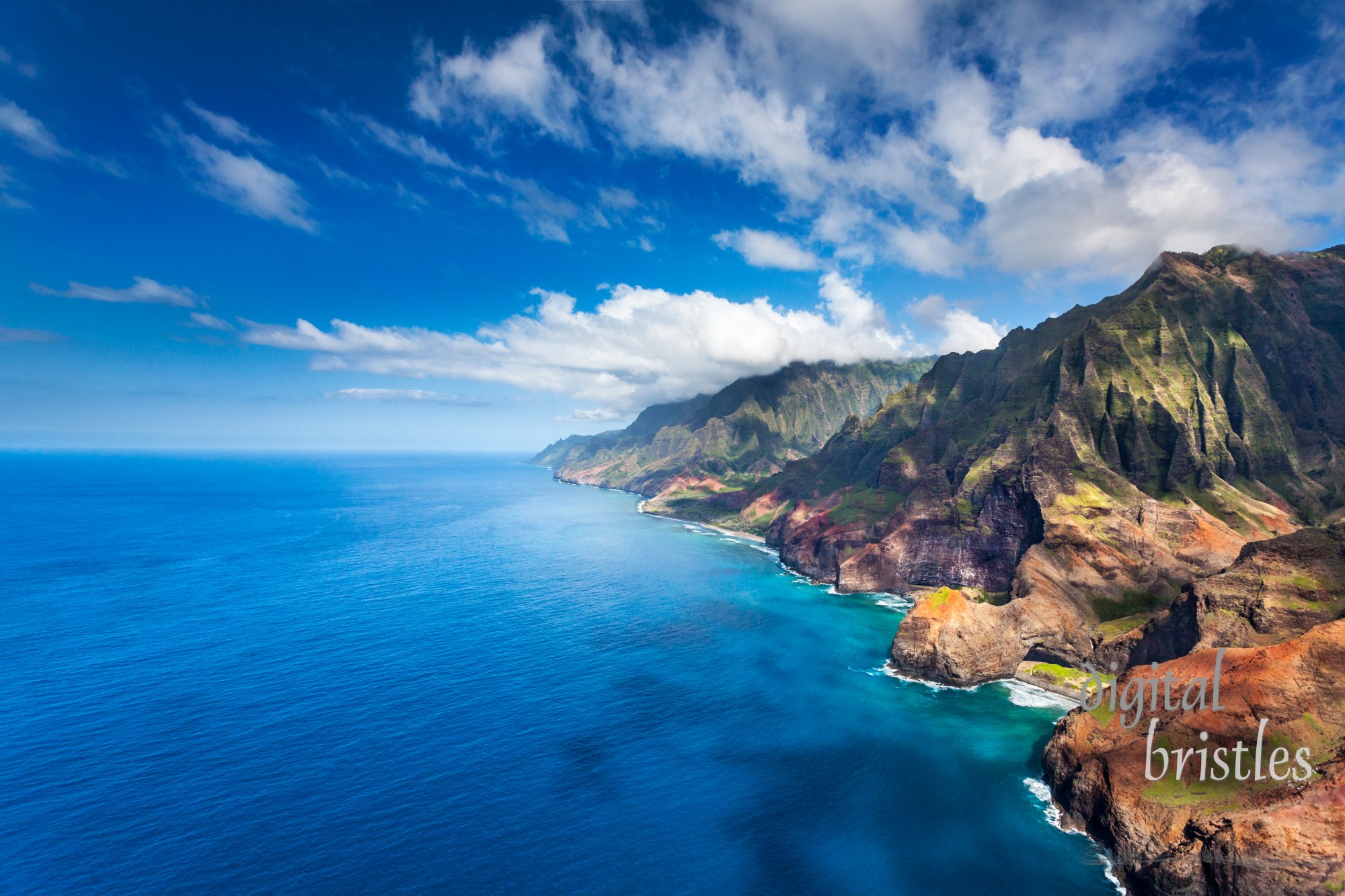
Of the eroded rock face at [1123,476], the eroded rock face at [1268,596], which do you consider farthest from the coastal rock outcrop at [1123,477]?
the eroded rock face at [1268,596]

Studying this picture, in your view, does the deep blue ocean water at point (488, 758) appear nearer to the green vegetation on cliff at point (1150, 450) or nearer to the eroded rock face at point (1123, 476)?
the eroded rock face at point (1123, 476)

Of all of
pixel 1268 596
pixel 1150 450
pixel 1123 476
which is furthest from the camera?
pixel 1123 476

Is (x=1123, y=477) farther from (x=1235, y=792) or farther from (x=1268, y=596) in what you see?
(x=1235, y=792)

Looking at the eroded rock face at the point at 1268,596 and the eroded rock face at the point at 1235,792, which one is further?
the eroded rock face at the point at 1268,596

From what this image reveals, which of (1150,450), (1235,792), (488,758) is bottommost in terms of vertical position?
(488,758)

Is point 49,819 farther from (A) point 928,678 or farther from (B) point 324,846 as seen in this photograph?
(A) point 928,678

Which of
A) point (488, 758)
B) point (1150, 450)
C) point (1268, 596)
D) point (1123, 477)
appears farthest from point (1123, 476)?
point (488, 758)

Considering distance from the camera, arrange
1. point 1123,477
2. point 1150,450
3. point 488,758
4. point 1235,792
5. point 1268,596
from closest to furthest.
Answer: point 1235,792 → point 1268,596 → point 488,758 → point 1123,477 → point 1150,450

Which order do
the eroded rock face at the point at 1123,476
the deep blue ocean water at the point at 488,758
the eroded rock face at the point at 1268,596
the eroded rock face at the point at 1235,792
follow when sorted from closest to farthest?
1. the eroded rock face at the point at 1235,792
2. the deep blue ocean water at the point at 488,758
3. the eroded rock face at the point at 1268,596
4. the eroded rock face at the point at 1123,476
